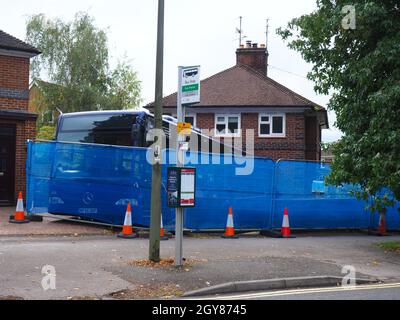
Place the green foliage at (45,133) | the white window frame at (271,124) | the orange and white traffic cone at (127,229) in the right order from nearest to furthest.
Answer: the orange and white traffic cone at (127,229), the white window frame at (271,124), the green foliage at (45,133)

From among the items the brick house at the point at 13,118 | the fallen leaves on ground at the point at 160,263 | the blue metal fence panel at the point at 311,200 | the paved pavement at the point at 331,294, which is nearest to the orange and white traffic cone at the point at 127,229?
the fallen leaves on ground at the point at 160,263

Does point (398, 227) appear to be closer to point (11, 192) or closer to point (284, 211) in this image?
point (284, 211)

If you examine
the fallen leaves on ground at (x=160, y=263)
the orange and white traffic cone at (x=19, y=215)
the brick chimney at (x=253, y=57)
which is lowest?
the fallen leaves on ground at (x=160, y=263)

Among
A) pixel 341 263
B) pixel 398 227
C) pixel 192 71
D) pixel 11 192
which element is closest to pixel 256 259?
pixel 341 263

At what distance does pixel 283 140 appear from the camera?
101ft

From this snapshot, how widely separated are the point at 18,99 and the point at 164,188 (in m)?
8.37

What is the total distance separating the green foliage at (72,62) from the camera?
36.9m

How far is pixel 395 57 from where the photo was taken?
11.7 meters

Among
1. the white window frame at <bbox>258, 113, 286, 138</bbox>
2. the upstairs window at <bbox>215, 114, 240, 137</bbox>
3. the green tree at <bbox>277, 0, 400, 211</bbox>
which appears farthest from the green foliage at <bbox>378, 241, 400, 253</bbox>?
the upstairs window at <bbox>215, 114, 240, 137</bbox>

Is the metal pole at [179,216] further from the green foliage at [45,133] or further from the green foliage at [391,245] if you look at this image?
the green foliage at [45,133]

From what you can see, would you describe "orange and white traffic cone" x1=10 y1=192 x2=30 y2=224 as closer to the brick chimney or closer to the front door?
the front door

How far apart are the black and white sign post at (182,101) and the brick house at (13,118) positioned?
10645 millimetres

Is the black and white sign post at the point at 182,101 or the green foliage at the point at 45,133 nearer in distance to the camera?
the black and white sign post at the point at 182,101
